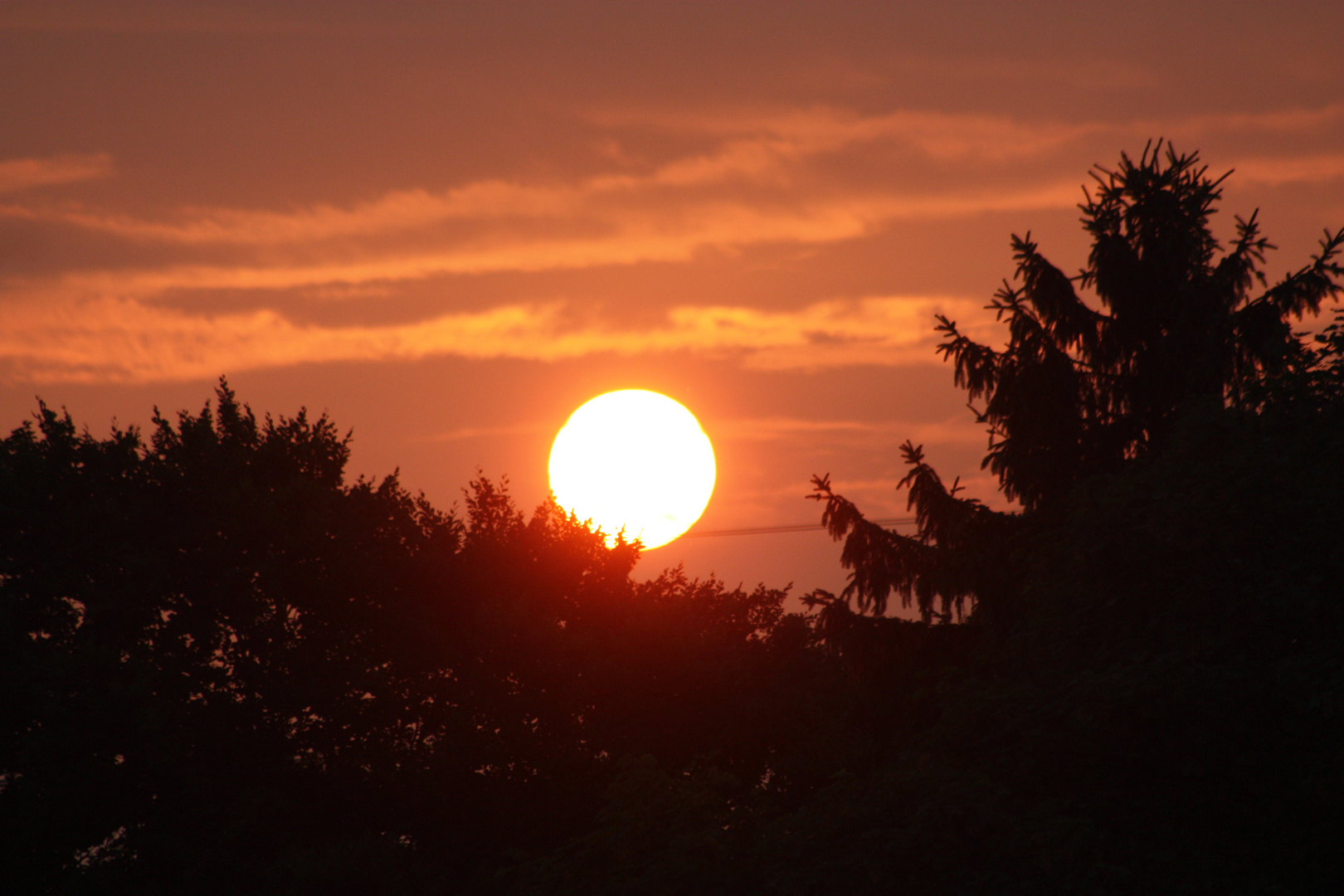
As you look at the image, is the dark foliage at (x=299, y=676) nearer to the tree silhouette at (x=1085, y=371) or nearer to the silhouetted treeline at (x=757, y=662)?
the silhouetted treeline at (x=757, y=662)

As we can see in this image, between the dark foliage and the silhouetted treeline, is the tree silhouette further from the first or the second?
the dark foliage

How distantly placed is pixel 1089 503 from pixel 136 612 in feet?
72.1

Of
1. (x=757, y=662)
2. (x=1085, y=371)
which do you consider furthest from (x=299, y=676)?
(x=1085, y=371)

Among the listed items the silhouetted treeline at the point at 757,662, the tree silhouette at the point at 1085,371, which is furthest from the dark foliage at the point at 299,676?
the tree silhouette at the point at 1085,371

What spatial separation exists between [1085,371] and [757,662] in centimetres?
1579

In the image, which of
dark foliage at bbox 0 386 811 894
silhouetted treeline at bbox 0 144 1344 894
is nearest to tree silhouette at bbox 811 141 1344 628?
silhouetted treeline at bbox 0 144 1344 894

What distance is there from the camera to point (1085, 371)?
18438 mm

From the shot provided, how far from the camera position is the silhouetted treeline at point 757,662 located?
12305 millimetres

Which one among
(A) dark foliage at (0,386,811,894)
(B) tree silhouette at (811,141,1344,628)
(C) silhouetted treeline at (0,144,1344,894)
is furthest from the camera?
(A) dark foliage at (0,386,811,894)

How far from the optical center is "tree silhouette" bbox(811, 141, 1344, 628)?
17.3 m

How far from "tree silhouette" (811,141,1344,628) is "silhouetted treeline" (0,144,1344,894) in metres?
0.06

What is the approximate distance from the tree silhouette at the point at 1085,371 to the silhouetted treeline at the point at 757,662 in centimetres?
6

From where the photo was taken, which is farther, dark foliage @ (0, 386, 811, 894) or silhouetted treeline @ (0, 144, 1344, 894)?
dark foliage @ (0, 386, 811, 894)

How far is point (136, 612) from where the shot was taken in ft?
87.5
